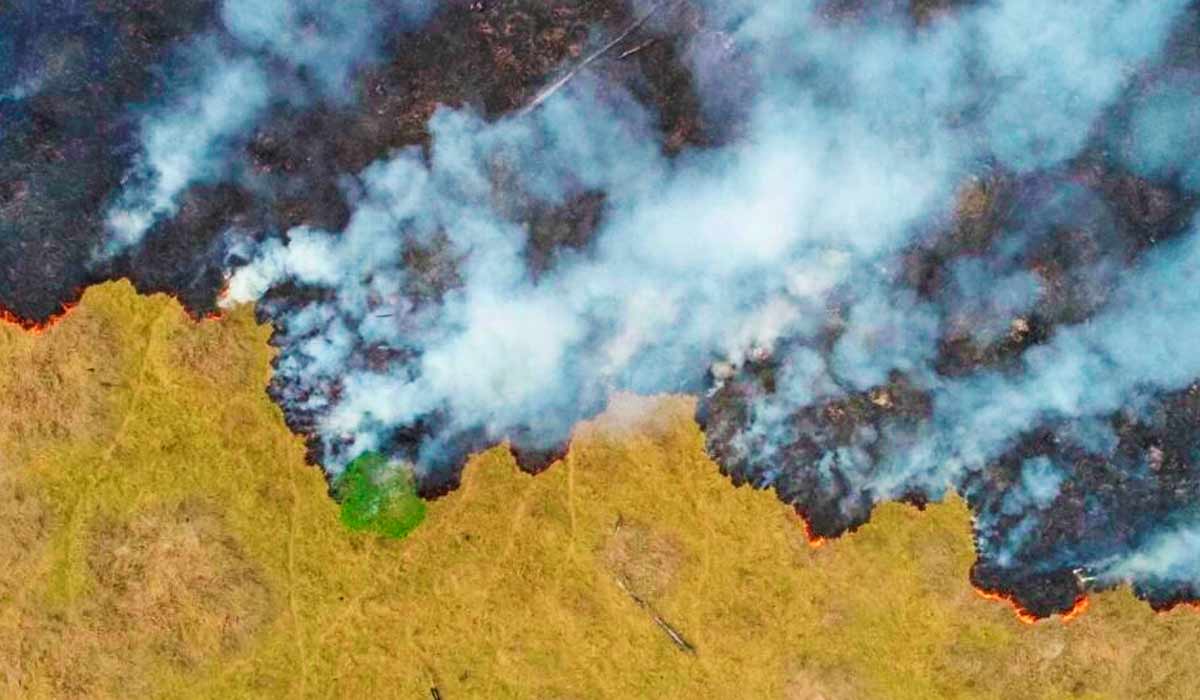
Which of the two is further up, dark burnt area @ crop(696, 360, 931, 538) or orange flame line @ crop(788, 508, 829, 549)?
dark burnt area @ crop(696, 360, 931, 538)

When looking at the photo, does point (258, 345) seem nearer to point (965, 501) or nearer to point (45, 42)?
point (45, 42)

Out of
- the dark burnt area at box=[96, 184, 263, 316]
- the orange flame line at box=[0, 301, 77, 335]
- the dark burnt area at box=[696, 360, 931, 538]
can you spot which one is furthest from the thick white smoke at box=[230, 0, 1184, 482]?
the orange flame line at box=[0, 301, 77, 335]

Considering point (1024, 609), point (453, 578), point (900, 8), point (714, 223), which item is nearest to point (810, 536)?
point (1024, 609)

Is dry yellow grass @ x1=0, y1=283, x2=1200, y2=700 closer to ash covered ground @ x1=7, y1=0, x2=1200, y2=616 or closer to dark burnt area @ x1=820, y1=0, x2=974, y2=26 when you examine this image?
ash covered ground @ x1=7, y1=0, x2=1200, y2=616

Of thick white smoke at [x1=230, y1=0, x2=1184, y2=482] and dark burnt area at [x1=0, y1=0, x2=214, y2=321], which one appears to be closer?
thick white smoke at [x1=230, y1=0, x2=1184, y2=482]

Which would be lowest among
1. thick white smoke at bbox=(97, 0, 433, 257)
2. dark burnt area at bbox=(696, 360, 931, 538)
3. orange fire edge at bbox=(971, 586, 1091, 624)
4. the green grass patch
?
orange fire edge at bbox=(971, 586, 1091, 624)

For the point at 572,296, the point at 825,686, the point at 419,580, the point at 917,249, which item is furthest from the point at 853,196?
the point at 419,580

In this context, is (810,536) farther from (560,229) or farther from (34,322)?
(34,322)
